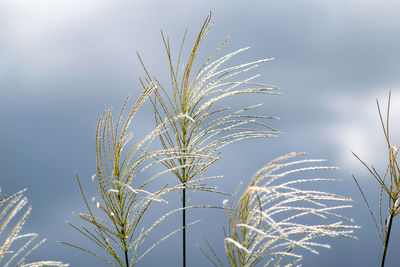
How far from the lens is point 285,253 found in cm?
292

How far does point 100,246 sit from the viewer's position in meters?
3.26

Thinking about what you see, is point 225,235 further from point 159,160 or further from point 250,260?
point 159,160

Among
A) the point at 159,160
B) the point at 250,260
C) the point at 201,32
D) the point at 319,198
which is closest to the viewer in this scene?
the point at 319,198

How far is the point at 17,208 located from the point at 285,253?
1408 millimetres

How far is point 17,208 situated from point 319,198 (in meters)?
1.56

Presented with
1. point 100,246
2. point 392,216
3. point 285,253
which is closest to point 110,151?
point 100,246

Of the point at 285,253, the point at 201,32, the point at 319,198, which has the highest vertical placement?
the point at 201,32

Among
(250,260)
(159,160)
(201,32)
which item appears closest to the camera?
(250,260)

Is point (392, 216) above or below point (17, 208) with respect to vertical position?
below

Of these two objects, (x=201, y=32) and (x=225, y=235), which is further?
(x=201, y=32)

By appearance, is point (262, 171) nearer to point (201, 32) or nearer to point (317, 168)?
point (317, 168)

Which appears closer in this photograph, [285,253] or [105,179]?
[285,253]

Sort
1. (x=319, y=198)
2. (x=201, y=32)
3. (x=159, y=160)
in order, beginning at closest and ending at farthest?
(x=319, y=198), (x=159, y=160), (x=201, y=32)

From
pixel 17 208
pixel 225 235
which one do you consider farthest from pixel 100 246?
pixel 225 235
